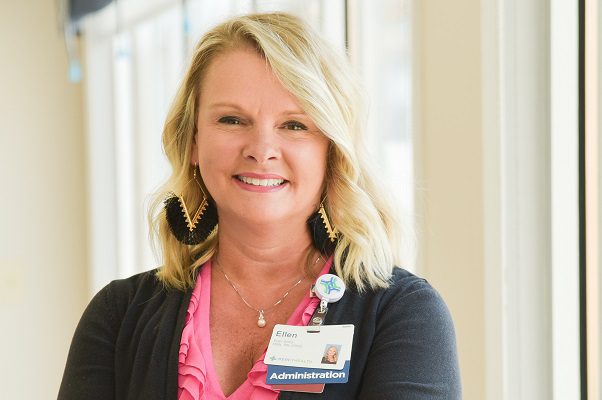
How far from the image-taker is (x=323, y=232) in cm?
174

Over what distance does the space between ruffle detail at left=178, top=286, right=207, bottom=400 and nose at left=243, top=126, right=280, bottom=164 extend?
348 millimetres

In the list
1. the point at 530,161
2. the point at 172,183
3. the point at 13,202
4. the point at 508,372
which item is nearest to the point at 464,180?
the point at 530,161

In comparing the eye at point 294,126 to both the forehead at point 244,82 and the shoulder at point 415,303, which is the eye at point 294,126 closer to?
the forehead at point 244,82

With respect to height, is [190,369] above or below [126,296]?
below

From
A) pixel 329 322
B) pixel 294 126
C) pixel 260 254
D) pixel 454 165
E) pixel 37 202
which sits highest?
pixel 294 126

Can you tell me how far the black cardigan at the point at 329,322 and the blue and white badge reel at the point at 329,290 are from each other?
0.6 inches

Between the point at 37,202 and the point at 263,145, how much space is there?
3.64 m

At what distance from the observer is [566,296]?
1.86m

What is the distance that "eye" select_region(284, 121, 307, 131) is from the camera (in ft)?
5.47

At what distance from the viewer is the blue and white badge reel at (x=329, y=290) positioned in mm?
1645

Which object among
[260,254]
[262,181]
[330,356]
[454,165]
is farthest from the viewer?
[454,165]

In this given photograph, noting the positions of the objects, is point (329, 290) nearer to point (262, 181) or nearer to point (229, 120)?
point (262, 181)

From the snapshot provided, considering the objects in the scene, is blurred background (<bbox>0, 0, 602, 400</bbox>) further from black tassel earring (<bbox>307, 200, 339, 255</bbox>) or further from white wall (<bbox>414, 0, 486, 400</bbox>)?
black tassel earring (<bbox>307, 200, 339, 255</bbox>)

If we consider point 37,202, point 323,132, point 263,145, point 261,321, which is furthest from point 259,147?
point 37,202
